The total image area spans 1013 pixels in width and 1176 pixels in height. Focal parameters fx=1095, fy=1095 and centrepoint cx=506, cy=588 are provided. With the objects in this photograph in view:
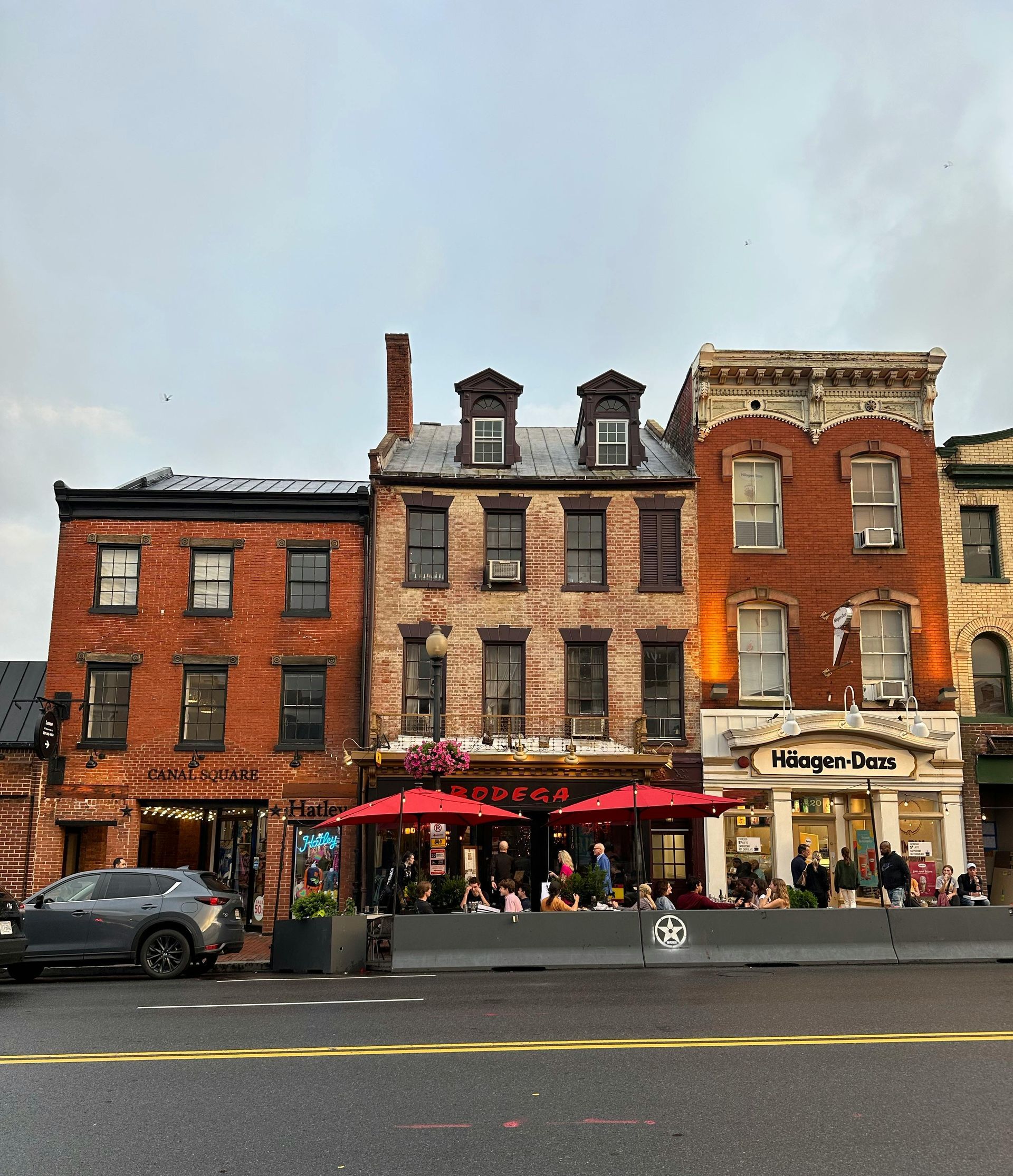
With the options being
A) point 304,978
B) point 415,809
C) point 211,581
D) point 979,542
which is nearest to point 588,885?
point 415,809

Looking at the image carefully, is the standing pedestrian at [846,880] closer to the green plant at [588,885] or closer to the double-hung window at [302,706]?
the green plant at [588,885]

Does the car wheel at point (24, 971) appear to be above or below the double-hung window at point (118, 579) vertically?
below

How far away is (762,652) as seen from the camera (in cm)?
2573

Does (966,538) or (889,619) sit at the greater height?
(966,538)

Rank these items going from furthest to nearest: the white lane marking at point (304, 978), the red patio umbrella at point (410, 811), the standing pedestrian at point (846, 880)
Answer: the standing pedestrian at point (846, 880) → the red patio umbrella at point (410, 811) → the white lane marking at point (304, 978)

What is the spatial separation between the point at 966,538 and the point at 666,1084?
2211 cm

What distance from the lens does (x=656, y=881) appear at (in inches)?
930

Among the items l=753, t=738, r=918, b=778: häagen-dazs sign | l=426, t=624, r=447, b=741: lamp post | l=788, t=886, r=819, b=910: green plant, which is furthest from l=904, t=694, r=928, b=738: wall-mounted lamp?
l=426, t=624, r=447, b=741: lamp post

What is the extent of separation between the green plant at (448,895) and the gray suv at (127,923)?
3423 millimetres

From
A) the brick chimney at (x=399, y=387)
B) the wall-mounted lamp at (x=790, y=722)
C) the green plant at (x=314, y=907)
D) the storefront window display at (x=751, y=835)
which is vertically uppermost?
the brick chimney at (x=399, y=387)

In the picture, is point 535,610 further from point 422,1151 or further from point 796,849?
point 422,1151

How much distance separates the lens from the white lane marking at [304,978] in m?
14.6

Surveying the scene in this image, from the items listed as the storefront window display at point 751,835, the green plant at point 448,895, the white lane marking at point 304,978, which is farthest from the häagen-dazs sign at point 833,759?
the white lane marking at point 304,978

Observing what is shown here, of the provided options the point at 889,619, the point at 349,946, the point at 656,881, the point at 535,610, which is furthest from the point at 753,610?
the point at 349,946
